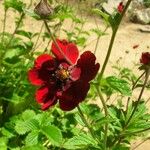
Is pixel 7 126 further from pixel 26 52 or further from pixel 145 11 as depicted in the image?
pixel 145 11

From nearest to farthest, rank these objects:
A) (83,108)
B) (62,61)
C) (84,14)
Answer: (62,61) < (83,108) < (84,14)

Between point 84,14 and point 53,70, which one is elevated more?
point 53,70

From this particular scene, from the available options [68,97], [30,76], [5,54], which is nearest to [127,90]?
[68,97]

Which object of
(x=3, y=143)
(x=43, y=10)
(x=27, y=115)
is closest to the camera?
(x=43, y=10)

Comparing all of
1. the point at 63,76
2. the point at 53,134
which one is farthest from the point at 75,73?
the point at 53,134

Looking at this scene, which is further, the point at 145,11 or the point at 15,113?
the point at 145,11

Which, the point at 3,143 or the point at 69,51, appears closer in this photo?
the point at 69,51

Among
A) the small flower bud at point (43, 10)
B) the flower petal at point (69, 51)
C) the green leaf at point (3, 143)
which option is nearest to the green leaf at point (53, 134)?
the green leaf at point (3, 143)

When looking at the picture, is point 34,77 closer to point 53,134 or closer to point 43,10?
point 43,10
